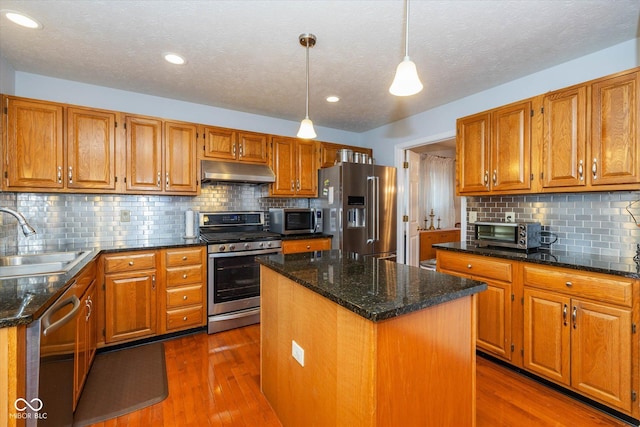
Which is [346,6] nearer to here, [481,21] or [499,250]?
[481,21]

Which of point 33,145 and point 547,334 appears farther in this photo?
point 33,145

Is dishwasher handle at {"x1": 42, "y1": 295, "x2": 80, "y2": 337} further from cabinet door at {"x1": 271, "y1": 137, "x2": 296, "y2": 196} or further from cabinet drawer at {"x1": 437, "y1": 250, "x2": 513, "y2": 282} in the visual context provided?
cabinet drawer at {"x1": 437, "y1": 250, "x2": 513, "y2": 282}

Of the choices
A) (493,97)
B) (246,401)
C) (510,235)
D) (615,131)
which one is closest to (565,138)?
(615,131)

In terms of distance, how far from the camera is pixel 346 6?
1.79 meters

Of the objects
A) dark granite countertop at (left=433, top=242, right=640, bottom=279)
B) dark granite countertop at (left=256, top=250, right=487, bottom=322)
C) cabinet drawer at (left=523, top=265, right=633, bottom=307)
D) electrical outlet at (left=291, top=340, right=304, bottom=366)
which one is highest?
dark granite countertop at (left=256, top=250, right=487, bottom=322)

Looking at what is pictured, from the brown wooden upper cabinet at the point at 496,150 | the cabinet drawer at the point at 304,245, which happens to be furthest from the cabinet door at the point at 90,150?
the brown wooden upper cabinet at the point at 496,150

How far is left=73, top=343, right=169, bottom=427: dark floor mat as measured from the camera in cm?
186

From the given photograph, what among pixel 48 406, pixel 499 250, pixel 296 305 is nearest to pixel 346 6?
pixel 296 305

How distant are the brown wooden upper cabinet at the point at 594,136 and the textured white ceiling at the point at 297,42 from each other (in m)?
0.41

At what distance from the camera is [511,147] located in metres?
2.53

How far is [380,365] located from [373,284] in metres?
0.35

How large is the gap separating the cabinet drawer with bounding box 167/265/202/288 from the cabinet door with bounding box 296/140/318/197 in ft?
5.17

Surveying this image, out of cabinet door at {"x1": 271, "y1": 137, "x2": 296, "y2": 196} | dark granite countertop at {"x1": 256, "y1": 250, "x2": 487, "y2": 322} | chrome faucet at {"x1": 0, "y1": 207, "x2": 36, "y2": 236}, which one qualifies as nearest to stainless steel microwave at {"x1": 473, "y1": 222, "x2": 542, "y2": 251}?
dark granite countertop at {"x1": 256, "y1": 250, "x2": 487, "y2": 322}

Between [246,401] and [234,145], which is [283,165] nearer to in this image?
[234,145]
